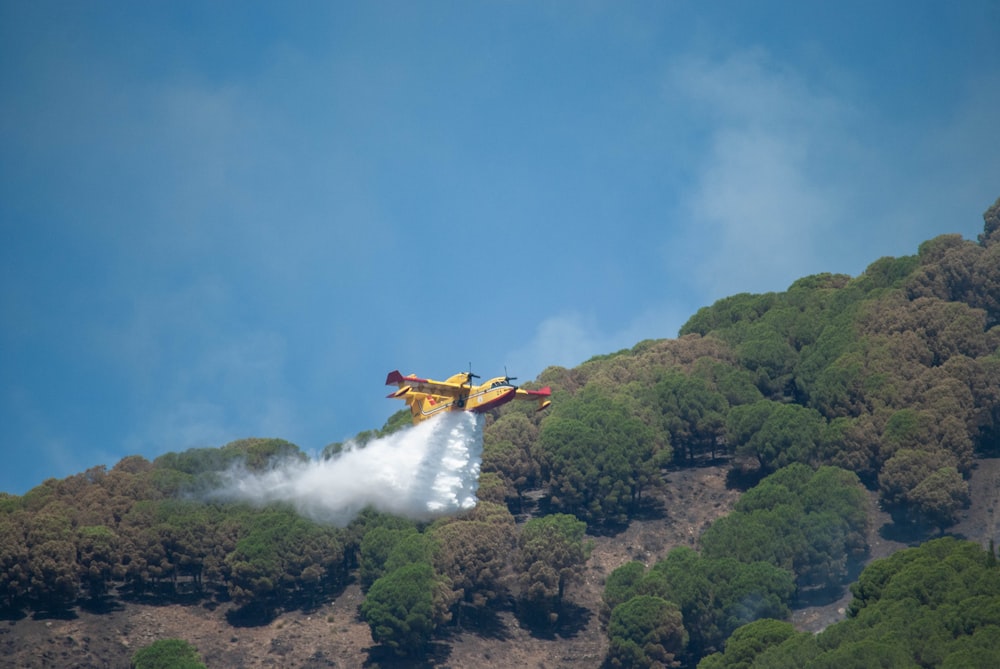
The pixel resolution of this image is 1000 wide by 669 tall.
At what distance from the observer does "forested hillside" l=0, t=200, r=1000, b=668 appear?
89500 mm

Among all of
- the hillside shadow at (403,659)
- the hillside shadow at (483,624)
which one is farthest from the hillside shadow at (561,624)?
the hillside shadow at (403,659)

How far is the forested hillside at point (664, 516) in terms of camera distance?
294 feet

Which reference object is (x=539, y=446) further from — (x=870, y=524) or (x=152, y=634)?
(x=152, y=634)

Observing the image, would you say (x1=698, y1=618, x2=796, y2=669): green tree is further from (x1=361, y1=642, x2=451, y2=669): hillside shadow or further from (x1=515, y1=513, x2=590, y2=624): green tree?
(x1=361, y1=642, x2=451, y2=669): hillside shadow

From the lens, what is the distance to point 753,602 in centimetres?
9106

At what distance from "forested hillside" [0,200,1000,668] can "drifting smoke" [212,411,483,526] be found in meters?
1.93

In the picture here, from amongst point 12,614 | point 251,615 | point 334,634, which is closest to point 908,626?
point 334,634

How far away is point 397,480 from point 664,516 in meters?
23.7

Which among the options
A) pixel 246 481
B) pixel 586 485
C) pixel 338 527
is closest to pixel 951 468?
pixel 586 485

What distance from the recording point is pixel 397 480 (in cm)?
10606

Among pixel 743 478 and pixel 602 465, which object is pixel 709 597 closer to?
pixel 602 465

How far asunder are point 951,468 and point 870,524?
26.7 feet

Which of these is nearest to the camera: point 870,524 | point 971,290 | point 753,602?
point 753,602

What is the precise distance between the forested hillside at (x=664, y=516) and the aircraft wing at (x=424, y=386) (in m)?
10.8
